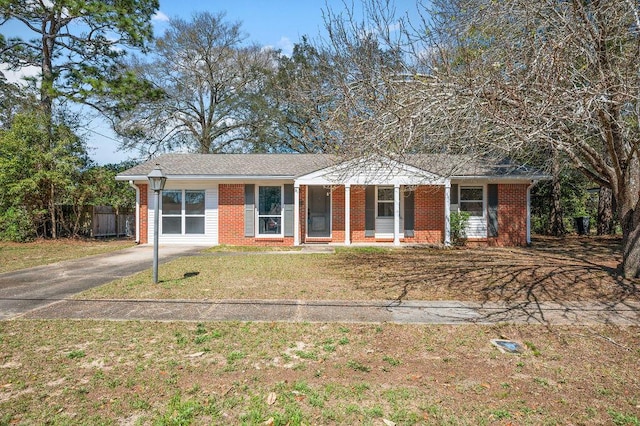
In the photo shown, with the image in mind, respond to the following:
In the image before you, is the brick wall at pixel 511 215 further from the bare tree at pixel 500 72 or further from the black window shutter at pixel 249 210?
the black window shutter at pixel 249 210

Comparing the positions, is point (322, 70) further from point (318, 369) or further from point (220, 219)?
point (220, 219)

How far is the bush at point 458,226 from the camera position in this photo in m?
14.5

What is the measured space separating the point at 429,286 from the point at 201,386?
5.12 m

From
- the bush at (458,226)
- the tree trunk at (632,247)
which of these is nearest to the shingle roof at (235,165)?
the bush at (458,226)

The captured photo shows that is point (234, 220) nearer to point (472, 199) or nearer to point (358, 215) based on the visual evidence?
point (358, 215)

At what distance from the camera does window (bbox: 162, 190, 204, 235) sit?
1508 cm

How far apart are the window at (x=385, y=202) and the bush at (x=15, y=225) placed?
14623mm

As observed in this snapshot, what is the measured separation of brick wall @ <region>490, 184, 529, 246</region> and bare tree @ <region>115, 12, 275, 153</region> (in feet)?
57.5

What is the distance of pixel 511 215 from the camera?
14.9 meters

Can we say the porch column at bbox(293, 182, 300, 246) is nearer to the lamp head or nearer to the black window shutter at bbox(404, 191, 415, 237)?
the black window shutter at bbox(404, 191, 415, 237)

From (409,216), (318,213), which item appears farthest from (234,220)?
(409,216)

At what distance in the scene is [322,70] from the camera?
6.54 m

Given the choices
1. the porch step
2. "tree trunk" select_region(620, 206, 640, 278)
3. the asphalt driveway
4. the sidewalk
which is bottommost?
the sidewalk

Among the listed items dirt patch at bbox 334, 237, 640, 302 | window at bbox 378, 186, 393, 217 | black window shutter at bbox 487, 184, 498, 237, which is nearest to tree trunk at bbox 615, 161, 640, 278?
dirt patch at bbox 334, 237, 640, 302
